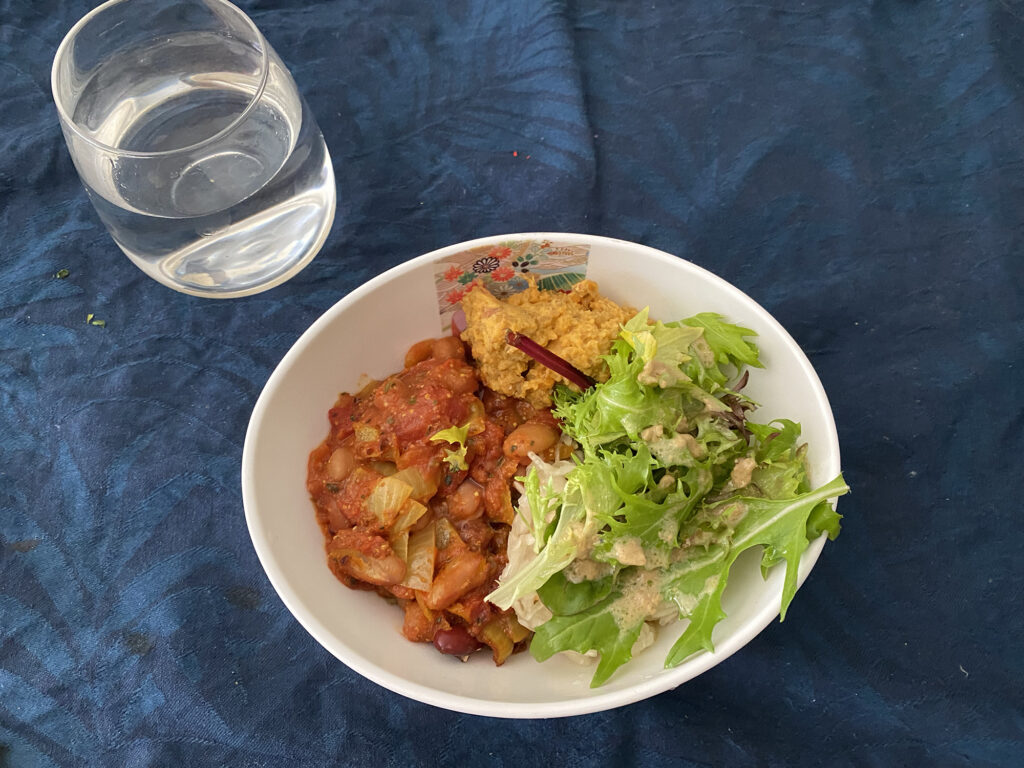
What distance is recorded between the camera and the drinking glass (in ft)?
5.74

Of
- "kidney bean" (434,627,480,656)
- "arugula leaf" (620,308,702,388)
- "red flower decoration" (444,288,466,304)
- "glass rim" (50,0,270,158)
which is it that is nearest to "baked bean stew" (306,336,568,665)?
"kidney bean" (434,627,480,656)

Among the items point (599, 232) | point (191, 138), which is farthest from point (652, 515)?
point (191, 138)

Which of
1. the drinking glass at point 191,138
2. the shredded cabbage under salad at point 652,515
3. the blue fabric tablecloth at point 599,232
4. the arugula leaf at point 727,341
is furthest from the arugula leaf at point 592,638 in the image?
the drinking glass at point 191,138

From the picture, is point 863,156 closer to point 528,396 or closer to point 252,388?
point 528,396

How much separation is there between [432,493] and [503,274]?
1.81ft

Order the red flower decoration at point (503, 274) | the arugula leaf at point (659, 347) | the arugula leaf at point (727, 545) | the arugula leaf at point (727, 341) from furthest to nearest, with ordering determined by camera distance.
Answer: the red flower decoration at point (503, 274)
the arugula leaf at point (727, 341)
the arugula leaf at point (659, 347)
the arugula leaf at point (727, 545)

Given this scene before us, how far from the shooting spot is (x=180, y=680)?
1.88 meters

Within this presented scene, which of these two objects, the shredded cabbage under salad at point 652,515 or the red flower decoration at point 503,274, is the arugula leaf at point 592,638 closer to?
the shredded cabbage under salad at point 652,515

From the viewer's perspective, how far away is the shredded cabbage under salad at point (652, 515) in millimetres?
1505

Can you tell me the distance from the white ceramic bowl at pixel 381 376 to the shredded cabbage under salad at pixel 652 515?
70 millimetres

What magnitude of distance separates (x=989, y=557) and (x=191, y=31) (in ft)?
7.88

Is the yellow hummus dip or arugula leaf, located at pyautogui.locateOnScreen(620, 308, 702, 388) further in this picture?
the yellow hummus dip

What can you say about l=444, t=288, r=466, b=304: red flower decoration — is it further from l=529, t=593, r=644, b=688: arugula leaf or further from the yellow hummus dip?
l=529, t=593, r=644, b=688: arugula leaf

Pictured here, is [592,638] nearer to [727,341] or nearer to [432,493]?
[432,493]
